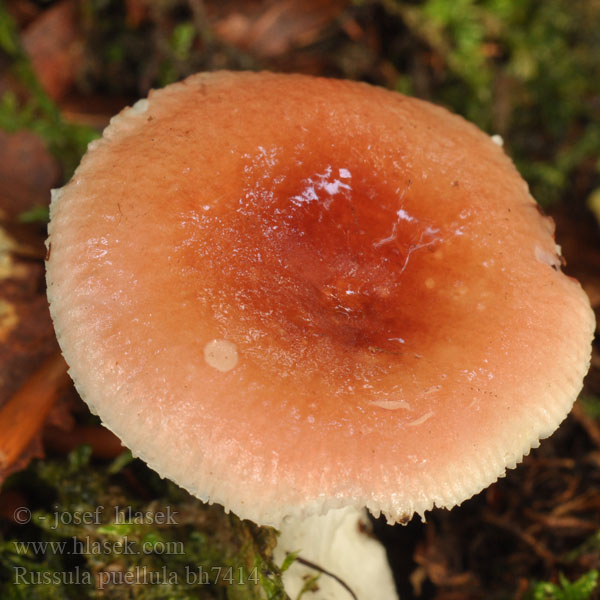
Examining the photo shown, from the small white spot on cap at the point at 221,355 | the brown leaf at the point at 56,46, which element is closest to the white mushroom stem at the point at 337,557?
the small white spot on cap at the point at 221,355

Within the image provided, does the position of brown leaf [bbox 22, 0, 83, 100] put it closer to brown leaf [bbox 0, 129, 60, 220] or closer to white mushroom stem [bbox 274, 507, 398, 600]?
brown leaf [bbox 0, 129, 60, 220]

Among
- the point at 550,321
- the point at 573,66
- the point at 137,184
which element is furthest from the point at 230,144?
the point at 573,66

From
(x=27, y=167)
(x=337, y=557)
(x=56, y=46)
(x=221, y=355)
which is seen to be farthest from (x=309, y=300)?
(x=56, y=46)

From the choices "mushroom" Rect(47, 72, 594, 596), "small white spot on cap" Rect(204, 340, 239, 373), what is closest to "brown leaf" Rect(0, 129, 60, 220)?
"mushroom" Rect(47, 72, 594, 596)

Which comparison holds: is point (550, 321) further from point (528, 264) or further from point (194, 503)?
point (194, 503)

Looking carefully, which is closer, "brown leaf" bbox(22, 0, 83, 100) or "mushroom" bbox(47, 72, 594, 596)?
"mushroom" bbox(47, 72, 594, 596)

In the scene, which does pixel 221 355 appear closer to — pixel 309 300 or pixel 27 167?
pixel 309 300

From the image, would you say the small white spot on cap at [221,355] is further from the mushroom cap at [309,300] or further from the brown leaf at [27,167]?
the brown leaf at [27,167]

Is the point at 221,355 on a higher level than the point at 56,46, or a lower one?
higher
